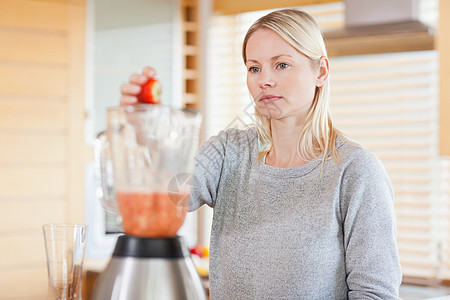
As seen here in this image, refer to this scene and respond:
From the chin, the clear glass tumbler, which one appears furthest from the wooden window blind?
the clear glass tumbler

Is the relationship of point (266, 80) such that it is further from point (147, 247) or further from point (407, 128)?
point (407, 128)

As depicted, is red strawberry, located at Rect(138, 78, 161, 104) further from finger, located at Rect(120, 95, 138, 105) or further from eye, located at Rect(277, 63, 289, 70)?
eye, located at Rect(277, 63, 289, 70)

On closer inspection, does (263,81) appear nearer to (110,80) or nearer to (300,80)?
(300,80)

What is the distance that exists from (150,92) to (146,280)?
305mm

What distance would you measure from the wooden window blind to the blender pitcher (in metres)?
2.08

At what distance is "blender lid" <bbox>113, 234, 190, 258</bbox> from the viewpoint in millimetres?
1020

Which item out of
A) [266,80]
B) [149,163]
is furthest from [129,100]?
[266,80]

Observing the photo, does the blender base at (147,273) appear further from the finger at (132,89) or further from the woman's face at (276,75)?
the woman's face at (276,75)

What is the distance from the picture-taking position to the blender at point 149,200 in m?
1.01

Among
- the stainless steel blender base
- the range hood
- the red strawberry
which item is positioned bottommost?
the stainless steel blender base

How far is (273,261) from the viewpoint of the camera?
1479 mm

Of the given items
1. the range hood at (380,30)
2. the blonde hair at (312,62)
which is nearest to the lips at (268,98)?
the blonde hair at (312,62)

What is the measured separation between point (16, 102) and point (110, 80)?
522 millimetres

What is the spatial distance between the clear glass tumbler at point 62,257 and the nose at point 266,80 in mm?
504
